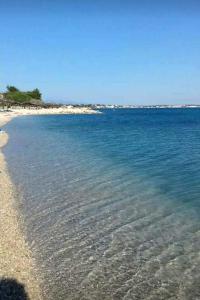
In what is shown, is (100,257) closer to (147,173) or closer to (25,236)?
(25,236)

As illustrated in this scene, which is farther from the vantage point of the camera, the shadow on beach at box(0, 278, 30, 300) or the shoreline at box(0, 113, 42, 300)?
the shoreline at box(0, 113, 42, 300)

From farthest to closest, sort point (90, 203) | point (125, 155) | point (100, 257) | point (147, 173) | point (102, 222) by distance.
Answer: point (125, 155)
point (147, 173)
point (90, 203)
point (102, 222)
point (100, 257)

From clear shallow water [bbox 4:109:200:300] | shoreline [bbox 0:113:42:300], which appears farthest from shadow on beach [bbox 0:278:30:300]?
clear shallow water [bbox 4:109:200:300]

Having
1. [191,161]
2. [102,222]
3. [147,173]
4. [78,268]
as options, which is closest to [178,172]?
[147,173]

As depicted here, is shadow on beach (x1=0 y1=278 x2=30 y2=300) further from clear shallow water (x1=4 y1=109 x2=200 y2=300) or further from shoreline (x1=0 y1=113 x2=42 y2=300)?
clear shallow water (x1=4 y1=109 x2=200 y2=300)

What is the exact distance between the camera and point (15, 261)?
512 inches

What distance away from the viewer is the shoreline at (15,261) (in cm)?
1113

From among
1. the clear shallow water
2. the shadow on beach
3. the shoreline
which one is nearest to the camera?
the shadow on beach

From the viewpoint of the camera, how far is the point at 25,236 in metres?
15.5

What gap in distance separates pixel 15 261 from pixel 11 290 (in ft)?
6.82

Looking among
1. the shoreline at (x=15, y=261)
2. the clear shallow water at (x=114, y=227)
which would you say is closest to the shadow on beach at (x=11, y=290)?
the shoreline at (x=15, y=261)

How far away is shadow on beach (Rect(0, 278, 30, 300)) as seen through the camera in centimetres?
1062

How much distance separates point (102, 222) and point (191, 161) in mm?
16955

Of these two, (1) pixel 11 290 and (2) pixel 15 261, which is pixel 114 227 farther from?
(1) pixel 11 290
